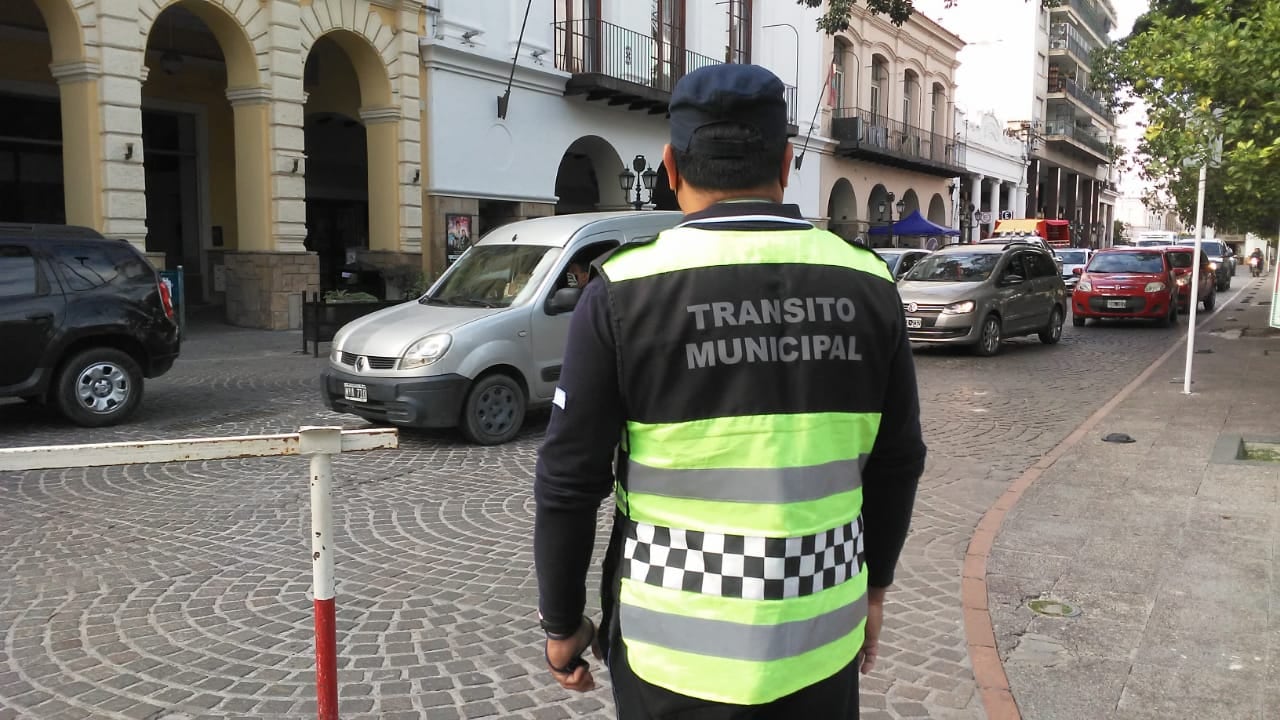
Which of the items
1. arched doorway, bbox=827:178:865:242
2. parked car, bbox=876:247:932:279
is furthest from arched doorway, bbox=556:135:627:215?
arched doorway, bbox=827:178:865:242

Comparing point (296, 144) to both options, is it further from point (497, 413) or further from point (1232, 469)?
point (1232, 469)

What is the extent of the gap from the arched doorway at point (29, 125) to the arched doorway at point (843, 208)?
23.8m

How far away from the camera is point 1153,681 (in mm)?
3926

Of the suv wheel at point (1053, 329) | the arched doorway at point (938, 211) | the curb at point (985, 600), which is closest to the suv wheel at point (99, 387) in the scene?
the curb at point (985, 600)

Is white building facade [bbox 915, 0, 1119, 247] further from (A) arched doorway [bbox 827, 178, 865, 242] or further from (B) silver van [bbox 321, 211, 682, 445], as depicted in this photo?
(B) silver van [bbox 321, 211, 682, 445]

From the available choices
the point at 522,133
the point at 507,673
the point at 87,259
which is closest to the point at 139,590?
the point at 507,673

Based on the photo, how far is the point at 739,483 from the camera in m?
1.79

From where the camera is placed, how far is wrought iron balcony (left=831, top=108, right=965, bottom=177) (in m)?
33.9

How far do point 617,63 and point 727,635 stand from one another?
23.5m

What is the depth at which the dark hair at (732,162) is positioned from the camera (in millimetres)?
1913

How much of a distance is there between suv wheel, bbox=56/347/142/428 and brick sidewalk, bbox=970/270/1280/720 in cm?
772

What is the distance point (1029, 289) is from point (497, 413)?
11.0m

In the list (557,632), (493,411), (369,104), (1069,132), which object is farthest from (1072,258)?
(557,632)

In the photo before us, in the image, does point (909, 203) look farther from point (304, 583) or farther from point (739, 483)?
point (739, 483)
